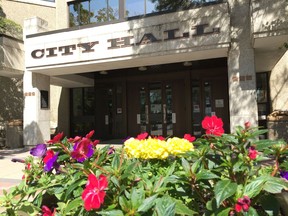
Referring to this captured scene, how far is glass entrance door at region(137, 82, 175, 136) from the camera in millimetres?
14719

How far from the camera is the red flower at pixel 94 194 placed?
4.80 ft

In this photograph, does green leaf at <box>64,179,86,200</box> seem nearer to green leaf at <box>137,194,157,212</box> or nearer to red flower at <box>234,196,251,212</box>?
green leaf at <box>137,194,157,212</box>

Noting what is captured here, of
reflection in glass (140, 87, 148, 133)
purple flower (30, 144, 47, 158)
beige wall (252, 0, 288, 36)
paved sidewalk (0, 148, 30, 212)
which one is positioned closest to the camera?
purple flower (30, 144, 47, 158)

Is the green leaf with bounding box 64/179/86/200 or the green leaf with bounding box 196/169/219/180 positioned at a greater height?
the green leaf with bounding box 196/169/219/180

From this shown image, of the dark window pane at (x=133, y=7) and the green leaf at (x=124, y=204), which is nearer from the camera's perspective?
the green leaf at (x=124, y=204)

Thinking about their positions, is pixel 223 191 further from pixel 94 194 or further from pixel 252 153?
pixel 94 194

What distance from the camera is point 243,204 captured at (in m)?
1.43

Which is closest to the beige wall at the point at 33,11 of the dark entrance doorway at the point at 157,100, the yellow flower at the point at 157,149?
the dark entrance doorway at the point at 157,100

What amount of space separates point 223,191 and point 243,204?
0.11 m

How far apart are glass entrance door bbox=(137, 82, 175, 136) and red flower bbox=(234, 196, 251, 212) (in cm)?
1313

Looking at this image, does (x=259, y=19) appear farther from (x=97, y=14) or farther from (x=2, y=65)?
(x=2, y=65)

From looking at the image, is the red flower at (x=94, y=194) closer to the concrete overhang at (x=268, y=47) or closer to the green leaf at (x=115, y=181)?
the green leaf at (x=115, y=181)

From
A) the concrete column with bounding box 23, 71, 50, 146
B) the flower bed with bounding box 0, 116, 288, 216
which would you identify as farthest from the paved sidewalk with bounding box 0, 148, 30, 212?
the flower bed with bounding box 0, 116, 288, 216

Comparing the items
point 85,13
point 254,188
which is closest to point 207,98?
point 85,13
